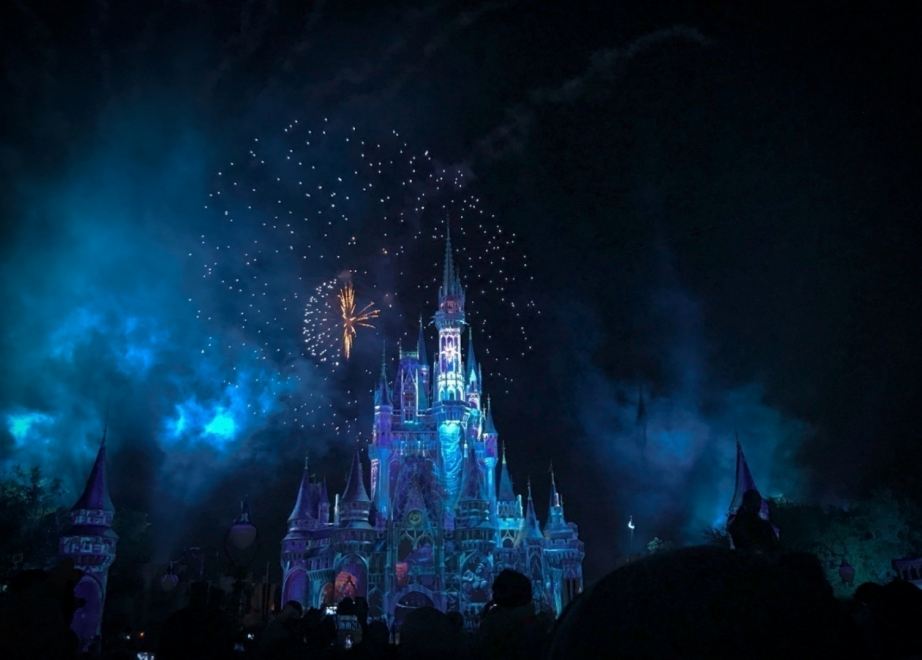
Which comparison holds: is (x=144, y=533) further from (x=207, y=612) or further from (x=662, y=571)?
(x=662, y=571)

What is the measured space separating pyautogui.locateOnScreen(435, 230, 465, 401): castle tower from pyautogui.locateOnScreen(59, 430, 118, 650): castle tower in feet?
89.9

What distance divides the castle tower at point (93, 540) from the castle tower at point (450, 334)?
27391mm

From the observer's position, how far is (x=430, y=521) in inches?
2080

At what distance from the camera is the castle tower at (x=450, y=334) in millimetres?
58219

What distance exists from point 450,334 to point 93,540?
32.8 metres

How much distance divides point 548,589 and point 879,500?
901 inches

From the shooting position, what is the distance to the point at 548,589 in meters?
52.1

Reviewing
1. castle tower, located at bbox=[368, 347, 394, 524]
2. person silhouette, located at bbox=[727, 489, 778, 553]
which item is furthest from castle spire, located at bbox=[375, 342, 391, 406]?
person silhouette, located at bbox=[727, 489, 778, 553]

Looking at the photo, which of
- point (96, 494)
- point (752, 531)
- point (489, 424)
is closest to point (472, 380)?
point (489, 424)

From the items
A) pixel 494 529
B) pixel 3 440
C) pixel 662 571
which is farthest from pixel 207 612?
pixel 3 440

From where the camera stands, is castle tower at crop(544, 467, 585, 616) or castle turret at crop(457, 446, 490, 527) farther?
castle tower at crop(544, 467, 585, 616)

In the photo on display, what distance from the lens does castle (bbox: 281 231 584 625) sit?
49.6 meters

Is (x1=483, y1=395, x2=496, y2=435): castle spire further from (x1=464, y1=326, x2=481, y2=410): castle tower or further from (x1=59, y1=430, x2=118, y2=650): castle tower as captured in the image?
(x1=59, y1=430, x2=118, y2=650): castle tower

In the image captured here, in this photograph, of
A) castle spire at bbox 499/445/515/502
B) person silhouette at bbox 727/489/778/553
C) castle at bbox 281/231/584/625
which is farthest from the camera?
castle spire at bbox 499/445/515/502
